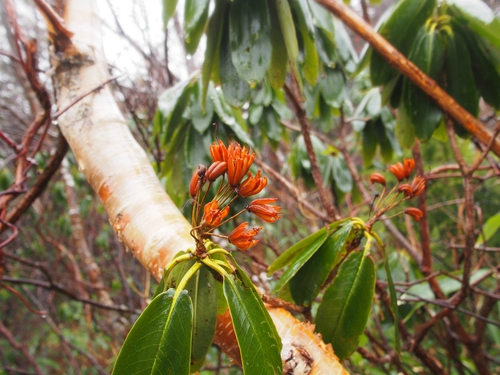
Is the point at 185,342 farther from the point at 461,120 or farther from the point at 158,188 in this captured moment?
the point at 461,120

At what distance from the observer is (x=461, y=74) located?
2.60 ft

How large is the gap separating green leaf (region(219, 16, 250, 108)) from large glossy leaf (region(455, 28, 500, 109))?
53cm

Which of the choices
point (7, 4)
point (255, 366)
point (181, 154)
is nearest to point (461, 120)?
point (255, 366)

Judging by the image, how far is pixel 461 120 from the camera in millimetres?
734

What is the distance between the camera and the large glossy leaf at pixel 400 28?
785 millimetres

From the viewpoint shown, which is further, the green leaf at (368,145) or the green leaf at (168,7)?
the green leaf at (368,145)

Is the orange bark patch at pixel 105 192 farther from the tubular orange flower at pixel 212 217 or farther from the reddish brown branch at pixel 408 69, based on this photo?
the reddish brown branch at pixel 408 69

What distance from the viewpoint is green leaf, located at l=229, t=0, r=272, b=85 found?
2.24ft

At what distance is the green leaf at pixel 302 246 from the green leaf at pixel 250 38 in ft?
1.07

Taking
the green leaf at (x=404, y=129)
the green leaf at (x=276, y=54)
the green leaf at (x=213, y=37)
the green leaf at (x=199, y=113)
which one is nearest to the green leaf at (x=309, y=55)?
the green leaf at (x=276, y=54)

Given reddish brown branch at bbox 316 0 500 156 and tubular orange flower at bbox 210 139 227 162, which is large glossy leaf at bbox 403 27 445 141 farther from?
tubular orange flower at bbox 210 139 227 162

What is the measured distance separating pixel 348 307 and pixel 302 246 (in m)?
0.12

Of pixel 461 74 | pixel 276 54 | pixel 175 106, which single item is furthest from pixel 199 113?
pixel 461 74

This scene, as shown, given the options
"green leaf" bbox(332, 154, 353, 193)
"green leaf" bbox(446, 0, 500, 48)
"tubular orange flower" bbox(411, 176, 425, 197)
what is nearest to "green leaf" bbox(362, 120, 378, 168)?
"green leaf" bbox(332, 154, 353, 193)
